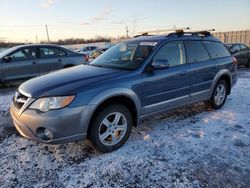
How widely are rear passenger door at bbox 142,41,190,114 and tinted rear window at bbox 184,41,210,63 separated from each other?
0.15 m

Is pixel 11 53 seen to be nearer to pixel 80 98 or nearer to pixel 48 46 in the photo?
pixel 48 46

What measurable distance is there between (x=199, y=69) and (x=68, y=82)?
103 inches

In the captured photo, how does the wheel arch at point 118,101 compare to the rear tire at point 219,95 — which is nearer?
the wheel arch at point 118,101

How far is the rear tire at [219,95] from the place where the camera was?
5473 mm

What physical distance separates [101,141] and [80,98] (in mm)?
731

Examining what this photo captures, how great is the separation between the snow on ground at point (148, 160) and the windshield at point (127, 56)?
1198mm

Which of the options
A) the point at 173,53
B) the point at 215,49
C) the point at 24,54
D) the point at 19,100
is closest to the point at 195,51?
the point at 173,53

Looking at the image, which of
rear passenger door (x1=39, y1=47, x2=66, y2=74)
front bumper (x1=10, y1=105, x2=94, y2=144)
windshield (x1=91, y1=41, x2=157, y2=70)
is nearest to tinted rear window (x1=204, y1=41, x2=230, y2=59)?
windshield (x1=91, y1=41, x2=157, y2=70)

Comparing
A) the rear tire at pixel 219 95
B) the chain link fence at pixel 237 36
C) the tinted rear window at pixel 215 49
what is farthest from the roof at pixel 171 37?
the chain link fence at pixel 237 36

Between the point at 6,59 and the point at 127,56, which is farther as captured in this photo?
the point at 6,59

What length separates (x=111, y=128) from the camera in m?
3.62

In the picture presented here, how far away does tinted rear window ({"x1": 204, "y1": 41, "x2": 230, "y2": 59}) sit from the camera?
17.3 ft

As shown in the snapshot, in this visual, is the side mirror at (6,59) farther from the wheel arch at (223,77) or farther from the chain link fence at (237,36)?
the chain link fence at (237,36)

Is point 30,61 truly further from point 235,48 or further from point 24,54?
point 235,48
